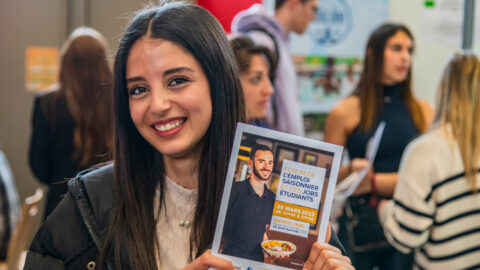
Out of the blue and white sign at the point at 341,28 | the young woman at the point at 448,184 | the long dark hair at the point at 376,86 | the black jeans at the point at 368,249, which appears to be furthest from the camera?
the blue and white sign at the point at 341,28

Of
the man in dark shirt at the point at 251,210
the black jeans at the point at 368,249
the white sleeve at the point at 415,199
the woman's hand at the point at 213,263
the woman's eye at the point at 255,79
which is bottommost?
the black jeans at the point at 368,249

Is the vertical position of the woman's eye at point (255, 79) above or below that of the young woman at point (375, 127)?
above

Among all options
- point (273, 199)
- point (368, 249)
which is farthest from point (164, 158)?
point (368, 249)

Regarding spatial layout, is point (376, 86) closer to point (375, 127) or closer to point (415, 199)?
point (375, 127)

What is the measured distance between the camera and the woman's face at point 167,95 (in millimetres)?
1413

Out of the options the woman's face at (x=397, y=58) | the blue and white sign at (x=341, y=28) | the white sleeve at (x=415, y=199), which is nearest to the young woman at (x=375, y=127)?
the woman's face at (x=397, y=58)

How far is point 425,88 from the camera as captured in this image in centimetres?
520

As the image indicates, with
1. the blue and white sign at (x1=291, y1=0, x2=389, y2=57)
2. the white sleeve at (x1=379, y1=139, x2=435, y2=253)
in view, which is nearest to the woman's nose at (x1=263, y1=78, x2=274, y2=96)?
the white sleeve at (x1=379, y1=139, x2=435, y2=253)

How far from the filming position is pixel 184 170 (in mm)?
1555

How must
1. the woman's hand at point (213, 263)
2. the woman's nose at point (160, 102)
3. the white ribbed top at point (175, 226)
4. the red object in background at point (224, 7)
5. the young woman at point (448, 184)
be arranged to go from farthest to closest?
1. the red object in background at point (224, 7)
2. the young woman at point (448, 184)
3. the white ribbed top at point (175, 226)
4. the woman's nose at point (160, 102)
5. the woman's hand at point (213, 263)

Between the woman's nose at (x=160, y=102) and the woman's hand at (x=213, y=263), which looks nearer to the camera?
the woman's hand at (x=213, y=263)

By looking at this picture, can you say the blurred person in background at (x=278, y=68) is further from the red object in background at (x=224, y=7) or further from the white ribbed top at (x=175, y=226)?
the white ribbed top at (x=175, y=226)

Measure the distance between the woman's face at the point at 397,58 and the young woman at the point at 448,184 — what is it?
76cm

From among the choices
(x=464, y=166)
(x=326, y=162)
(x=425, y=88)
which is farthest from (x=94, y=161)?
(x=425, y=88)
